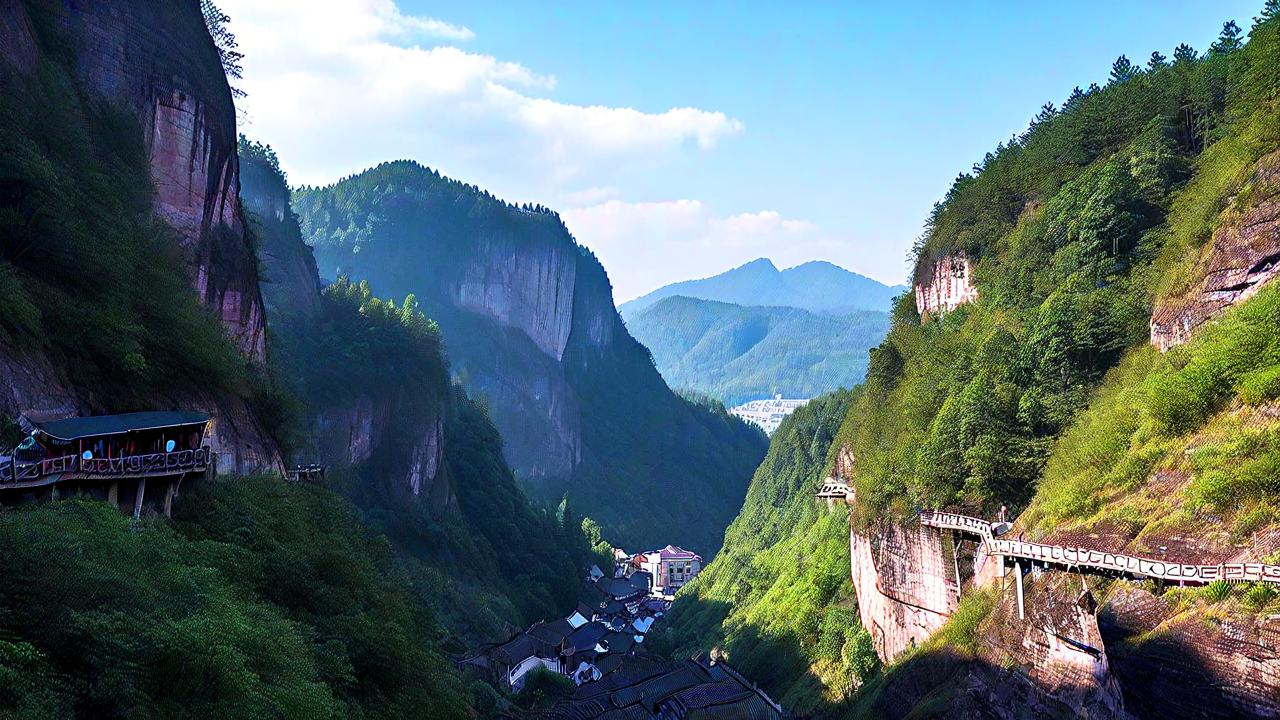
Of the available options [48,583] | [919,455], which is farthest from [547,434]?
[48,583]

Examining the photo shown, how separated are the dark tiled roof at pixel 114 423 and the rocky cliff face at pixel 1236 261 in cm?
2861

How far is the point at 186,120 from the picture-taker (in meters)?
32.7

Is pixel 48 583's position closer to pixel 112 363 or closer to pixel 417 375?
pixel 112 363

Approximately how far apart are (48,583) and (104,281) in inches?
505

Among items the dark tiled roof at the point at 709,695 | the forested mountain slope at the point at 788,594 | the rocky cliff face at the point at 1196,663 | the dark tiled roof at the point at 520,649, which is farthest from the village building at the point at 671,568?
the rocky cliff face at the point at 1196,663

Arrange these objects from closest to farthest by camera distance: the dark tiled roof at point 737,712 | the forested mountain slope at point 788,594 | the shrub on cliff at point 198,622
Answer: the shrub on cliff at point 198,622 < the dark tiled roof at point 737,712 < the forested mountain slope at point 788,594

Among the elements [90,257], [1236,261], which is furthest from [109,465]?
[1236,261]

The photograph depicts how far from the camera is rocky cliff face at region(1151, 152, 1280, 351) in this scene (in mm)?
26375

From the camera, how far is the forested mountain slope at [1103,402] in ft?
65.4

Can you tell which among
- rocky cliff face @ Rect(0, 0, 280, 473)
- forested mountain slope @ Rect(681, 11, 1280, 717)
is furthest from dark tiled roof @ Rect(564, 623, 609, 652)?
rocky cliff face @ Rect(0, 0, 280, 473)

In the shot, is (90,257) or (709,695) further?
(709,695)

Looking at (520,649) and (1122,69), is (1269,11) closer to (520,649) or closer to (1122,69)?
(1122,69)

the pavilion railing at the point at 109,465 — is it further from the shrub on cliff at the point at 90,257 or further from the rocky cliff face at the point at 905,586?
the rocky cliff face at the point at 905,586

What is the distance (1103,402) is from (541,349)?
133912 millimetres
